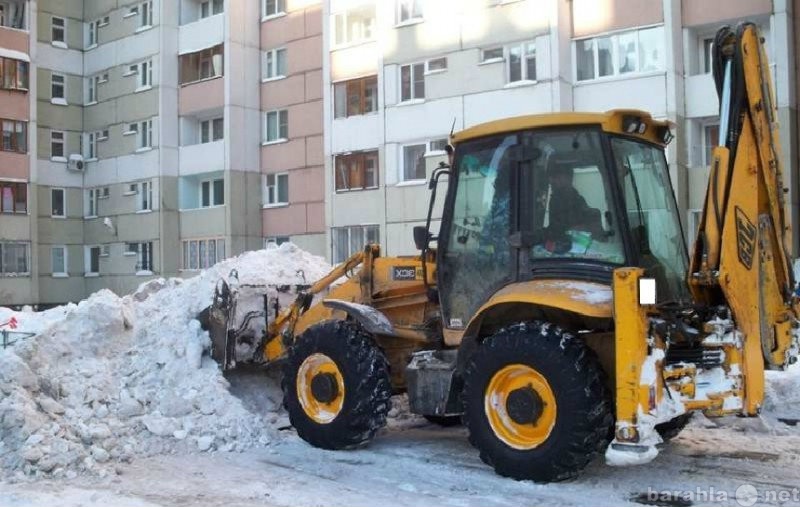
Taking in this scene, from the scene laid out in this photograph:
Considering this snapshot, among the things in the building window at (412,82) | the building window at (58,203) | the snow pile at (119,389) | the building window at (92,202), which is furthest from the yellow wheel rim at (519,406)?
the building window at (58,203)

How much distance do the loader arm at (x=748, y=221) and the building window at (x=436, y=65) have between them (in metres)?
17.5

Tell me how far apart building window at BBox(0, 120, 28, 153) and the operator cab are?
29919 millimetres

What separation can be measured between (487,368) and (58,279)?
1254 inches

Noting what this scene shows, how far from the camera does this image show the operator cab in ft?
21.9

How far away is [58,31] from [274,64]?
1119 centimetres

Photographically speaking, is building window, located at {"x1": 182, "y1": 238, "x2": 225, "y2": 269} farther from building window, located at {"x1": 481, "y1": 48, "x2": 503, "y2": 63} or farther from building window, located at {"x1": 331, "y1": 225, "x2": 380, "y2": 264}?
building window, located at {"x1": 481, "y1": 48, "x2": 503, "y2": 63}

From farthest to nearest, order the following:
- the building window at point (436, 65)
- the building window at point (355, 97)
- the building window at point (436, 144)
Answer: the building window at point (355, 97)
the building window at point (436, 144)
the building window at point (436, 65)

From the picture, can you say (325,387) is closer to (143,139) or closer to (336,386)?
(336,386)

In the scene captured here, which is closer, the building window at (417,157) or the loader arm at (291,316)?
the loader arm at (291,316)

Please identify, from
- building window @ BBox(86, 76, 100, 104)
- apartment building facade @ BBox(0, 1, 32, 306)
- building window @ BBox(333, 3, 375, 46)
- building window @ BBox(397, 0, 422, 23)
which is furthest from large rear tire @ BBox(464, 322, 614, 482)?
building window @ BBox(86, 76, 100, 104)

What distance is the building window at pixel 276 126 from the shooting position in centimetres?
2997

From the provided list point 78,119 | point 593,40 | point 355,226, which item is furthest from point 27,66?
point 593,40

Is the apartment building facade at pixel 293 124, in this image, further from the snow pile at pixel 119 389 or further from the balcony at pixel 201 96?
the snow pile at pixel 119 389

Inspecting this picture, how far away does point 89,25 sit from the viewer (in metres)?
35.9
